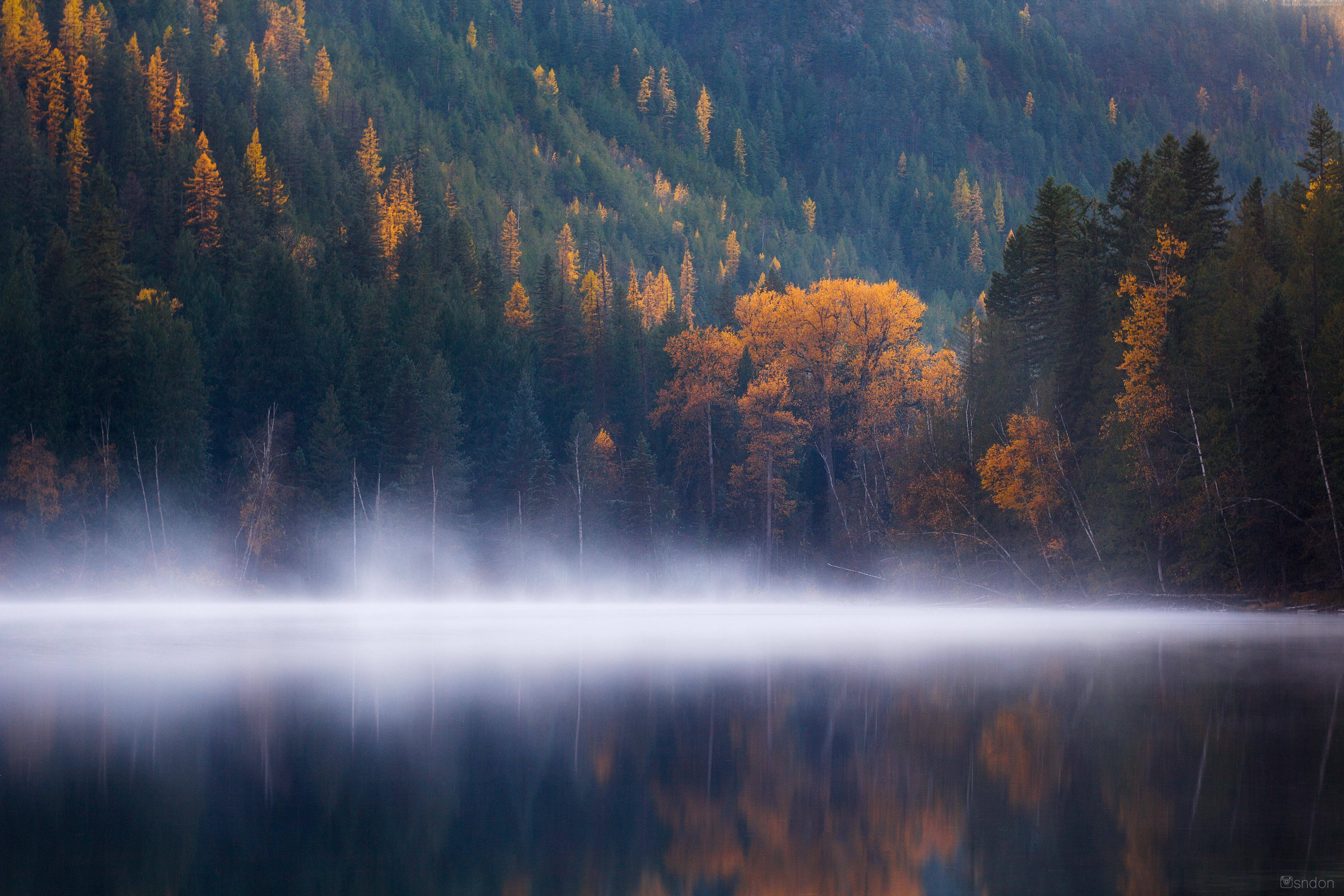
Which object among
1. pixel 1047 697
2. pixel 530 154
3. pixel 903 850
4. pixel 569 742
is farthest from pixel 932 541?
pixel 530 154

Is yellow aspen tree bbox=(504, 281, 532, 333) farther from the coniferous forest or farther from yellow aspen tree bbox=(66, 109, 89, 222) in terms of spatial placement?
yellow aspen tree bbox=(66, 109, 89, 222)

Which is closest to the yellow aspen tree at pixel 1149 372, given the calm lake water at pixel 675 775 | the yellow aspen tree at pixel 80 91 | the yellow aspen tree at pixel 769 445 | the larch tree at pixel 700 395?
the calm lake water at pixel 675 775

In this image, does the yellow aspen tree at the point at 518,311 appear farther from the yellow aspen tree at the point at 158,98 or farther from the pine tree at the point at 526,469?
the yellow aspen tree at the point at 158,98

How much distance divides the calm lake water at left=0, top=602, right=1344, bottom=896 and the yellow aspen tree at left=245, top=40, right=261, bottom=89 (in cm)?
11786

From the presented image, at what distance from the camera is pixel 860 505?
75312 mm

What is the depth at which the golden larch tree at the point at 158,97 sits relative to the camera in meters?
122

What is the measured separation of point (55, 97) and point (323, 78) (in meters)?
43.0

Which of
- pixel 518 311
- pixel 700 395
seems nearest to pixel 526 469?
pixel 700 395

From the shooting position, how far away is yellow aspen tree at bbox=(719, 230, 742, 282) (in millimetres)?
177250

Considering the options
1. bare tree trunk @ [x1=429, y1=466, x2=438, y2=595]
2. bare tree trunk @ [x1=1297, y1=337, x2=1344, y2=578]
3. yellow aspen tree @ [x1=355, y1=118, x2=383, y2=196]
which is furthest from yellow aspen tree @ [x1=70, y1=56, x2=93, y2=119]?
bare tree trunk @ [x1=1297, y1=337, x2=1344, y2=578]

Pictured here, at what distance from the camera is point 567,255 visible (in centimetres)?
15138

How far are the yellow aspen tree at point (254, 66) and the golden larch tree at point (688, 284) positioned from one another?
54047mm

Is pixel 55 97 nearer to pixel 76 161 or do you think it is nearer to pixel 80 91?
pixel 80 91

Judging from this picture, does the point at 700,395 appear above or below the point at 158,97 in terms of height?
below
